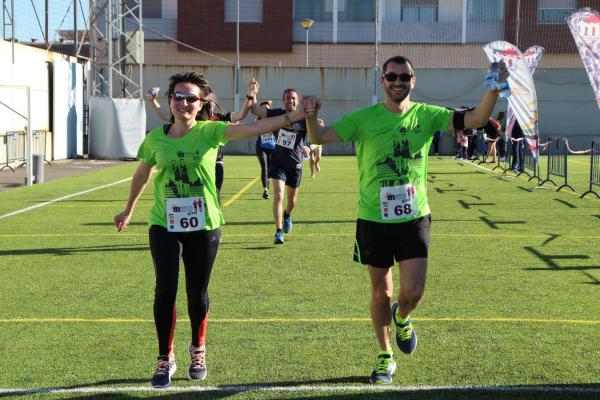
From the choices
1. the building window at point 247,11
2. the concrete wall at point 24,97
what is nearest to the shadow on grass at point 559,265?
the concrete wall at point 24,97

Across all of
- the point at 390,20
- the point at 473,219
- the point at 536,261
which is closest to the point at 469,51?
the point at 390,20

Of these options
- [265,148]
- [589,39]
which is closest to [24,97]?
[265,148]

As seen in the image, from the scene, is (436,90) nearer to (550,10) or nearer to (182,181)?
(550,10)

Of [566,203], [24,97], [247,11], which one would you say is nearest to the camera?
[566,203]

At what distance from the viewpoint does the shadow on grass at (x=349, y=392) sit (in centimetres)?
548

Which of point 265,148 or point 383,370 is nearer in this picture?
point 383,370

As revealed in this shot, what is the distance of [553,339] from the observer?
6.96 meters

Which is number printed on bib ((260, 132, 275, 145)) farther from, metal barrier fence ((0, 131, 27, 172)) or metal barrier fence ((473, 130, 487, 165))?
metal barrier fence ((473, 130, 487, 165))

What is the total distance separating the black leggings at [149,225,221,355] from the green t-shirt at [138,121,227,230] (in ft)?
0.27

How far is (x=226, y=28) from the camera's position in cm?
5488

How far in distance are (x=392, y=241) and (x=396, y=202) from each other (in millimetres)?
248

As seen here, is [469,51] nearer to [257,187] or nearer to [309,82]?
[309,82]

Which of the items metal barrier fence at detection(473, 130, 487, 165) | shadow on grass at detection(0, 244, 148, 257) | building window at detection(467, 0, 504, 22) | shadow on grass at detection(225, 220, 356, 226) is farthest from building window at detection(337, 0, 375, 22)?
shadow on grass at detection(0, 244, 148, 257)

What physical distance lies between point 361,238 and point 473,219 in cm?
995
